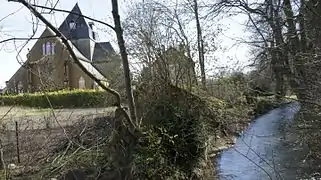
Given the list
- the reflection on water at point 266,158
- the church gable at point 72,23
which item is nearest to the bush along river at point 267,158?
the reflection on water at point 266,158

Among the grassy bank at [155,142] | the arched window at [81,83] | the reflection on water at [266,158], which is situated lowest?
the reflection on water at [266,158]

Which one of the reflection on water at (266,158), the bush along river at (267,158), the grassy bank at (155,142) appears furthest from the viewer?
the reflection on water at (266,158)

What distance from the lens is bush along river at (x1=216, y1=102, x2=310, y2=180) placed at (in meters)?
11.1

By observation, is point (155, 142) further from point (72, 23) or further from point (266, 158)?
point (266, 158)

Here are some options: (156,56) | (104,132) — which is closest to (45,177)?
(104,132)

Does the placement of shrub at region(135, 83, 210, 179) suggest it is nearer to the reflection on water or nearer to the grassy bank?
the grassy bank

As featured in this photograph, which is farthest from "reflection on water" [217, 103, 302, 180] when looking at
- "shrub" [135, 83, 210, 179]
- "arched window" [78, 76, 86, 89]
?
"arched window" [78, 76, 86, 89]

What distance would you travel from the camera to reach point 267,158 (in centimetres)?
1157

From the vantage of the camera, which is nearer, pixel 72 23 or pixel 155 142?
pixel 72 23

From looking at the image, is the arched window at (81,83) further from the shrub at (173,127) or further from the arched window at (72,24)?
the arched window at (72,24)

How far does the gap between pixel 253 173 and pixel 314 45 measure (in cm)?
430

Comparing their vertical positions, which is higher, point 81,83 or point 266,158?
point 81,83

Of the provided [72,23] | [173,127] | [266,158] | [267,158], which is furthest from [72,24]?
[266,158]

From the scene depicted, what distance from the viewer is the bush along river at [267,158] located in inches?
436
